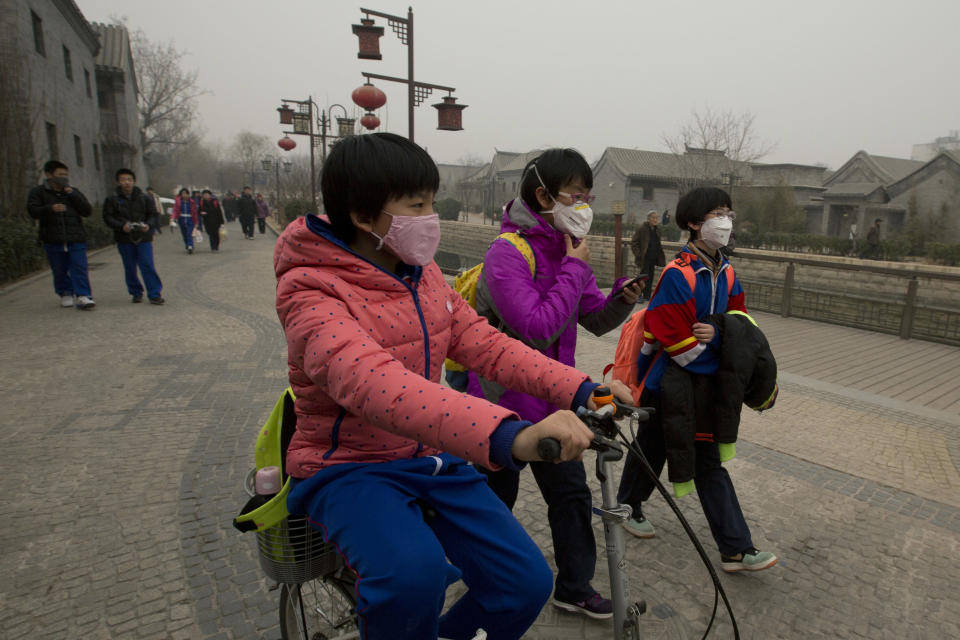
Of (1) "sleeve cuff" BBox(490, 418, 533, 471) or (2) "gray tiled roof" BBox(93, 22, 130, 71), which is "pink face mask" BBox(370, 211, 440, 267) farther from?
(2) "gray tiled roof" BBox(93, 22, 130, 71)

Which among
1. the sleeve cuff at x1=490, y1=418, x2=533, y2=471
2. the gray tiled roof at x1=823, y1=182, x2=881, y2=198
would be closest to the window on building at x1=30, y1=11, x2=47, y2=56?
the sleeve cuff at x1=490, y1=418, x2=533, y2=471

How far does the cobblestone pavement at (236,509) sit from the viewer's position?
259 cm

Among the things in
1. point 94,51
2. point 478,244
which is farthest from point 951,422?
point 94,51

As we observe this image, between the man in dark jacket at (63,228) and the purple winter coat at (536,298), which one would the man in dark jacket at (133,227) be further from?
the purple winter coat at (536,298)

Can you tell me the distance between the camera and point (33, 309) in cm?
873

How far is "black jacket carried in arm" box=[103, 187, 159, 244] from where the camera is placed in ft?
29.2

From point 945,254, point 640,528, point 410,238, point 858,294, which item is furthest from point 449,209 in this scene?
point 410,238

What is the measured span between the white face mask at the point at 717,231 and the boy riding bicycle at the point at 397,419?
149cm

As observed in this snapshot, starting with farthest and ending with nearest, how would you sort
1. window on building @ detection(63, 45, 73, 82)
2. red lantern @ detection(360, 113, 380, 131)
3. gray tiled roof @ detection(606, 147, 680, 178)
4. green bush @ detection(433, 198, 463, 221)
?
green bush @ detection(433, 198, 463, 221) < gray tiled roof @ detection(606, 147, 680, 178) < window on building @ detection(63, 45, 73, 82) < red lantern @ detection(360, 113, 380, 131)

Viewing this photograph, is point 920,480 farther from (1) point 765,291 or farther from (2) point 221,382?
(1) point 765,291

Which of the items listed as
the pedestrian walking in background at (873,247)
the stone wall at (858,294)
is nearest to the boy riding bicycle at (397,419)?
the stone wall at (858,294)

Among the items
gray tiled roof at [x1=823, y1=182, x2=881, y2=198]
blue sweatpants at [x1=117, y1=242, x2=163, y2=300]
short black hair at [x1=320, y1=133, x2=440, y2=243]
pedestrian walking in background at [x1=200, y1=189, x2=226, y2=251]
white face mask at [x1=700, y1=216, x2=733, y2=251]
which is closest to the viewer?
short black hair at [x1=320, y1=133, x2=440, y2=243]

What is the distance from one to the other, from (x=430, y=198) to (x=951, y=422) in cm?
595

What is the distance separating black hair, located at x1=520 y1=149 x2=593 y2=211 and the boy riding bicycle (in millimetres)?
803
